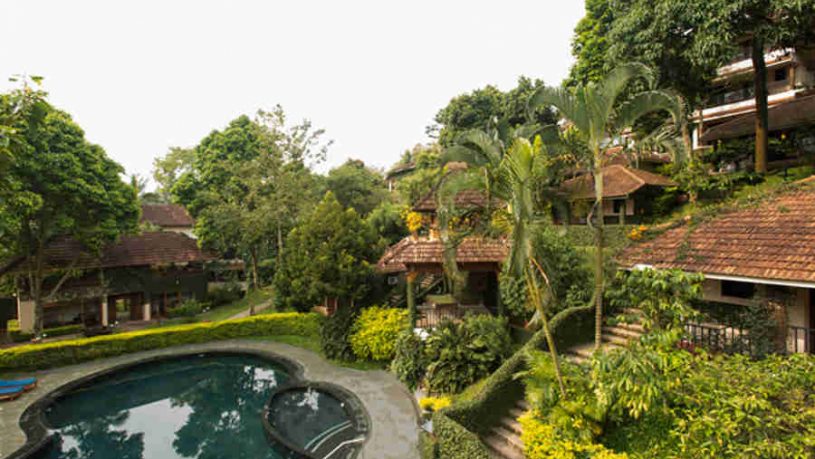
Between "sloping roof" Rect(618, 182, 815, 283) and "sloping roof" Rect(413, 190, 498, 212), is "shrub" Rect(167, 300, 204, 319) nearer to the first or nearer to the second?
"sloping roof" Rect(413, 190, 498, 212)

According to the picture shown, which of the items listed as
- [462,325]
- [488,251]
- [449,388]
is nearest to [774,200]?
[488,251]

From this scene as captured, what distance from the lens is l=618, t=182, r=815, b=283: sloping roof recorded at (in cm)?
790

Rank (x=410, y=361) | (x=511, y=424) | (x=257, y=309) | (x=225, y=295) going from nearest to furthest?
(x=511, y=424)
(x=410, y=361)
(x=257, y=309)
(x=225, y=295)

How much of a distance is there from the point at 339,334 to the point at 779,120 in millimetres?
22824

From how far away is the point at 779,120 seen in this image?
18.2 m

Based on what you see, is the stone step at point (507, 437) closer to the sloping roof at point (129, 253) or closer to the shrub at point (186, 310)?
the shrub at point (186, 310)

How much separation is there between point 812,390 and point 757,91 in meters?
16.1

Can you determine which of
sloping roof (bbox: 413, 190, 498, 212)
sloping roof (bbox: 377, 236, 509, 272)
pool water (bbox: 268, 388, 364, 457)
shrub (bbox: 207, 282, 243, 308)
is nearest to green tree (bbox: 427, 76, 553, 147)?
sloping roof (bbox: 413, 190, 498, 212)

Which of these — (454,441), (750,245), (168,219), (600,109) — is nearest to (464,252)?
(454,441)

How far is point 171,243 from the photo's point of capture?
25641 mm

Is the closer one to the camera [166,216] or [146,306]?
[146,306]

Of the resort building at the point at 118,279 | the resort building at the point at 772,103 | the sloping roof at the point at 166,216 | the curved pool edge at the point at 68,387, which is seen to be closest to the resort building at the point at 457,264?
the curved pool edge at the point at 68,387

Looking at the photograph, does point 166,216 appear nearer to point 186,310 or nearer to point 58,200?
point 186,310

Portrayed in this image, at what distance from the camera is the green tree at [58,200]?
16031mm
